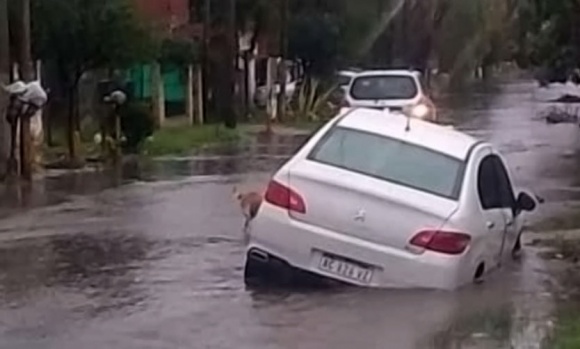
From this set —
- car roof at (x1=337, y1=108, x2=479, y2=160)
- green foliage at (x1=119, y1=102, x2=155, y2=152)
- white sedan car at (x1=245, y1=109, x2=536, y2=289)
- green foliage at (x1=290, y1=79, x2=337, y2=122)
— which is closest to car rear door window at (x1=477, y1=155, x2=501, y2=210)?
white sedan car at (x1=245, y1=109, x2=536, y2=289)

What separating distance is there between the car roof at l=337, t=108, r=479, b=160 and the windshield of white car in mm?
19508

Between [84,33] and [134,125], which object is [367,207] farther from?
[134,125]

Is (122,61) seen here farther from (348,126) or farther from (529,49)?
(348,126)

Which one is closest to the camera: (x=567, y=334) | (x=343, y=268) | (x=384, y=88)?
(x=567, y=334)

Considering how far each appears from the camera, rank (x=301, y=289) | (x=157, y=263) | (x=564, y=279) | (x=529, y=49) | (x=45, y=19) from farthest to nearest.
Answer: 1. (x=529, y=49)
2. (x=45, y=19)
3. (x=157, y=263)
4. (x=564, y=279)
5. (x=301, y=289)

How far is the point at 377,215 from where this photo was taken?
13.1 m

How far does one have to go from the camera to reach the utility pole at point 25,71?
27.2m

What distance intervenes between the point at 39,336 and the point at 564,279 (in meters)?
5.19

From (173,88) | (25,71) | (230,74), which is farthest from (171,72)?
(25,71)

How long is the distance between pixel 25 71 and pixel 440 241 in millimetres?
16094

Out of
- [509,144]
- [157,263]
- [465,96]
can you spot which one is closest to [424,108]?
[509,144]

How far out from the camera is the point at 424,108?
113ft

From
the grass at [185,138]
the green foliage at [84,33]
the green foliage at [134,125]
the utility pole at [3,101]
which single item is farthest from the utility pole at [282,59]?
the utility pole at [3,101]

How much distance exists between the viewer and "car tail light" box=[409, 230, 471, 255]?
1306cm
